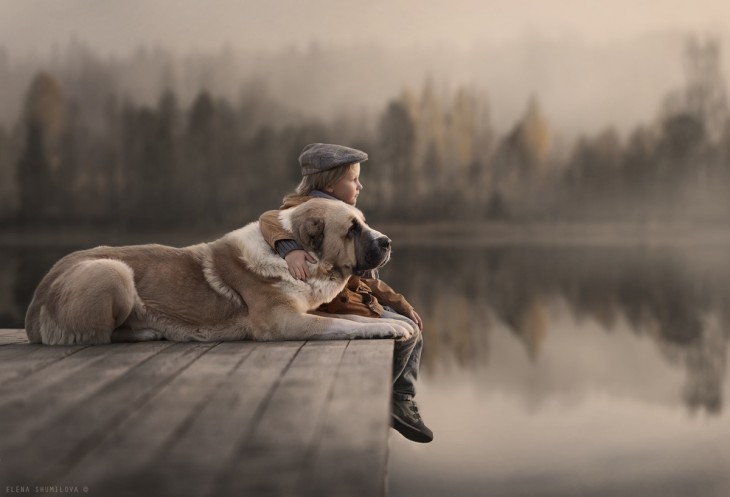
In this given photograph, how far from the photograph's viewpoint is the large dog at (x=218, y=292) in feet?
13.1

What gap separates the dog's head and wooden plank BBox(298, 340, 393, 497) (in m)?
0.75

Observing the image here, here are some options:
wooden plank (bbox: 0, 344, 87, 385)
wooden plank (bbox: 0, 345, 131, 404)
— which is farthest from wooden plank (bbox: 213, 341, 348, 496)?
wooden plank (bbox: 0, 344, 87, 385)

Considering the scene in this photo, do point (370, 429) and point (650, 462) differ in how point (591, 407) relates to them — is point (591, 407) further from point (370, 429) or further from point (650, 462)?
point (370, 429)

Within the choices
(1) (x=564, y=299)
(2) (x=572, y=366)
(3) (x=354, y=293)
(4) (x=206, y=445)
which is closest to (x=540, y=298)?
(1) (x=564, y=299)

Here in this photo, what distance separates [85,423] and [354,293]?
2.15 meters

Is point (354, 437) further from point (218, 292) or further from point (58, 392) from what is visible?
point (218, 292)

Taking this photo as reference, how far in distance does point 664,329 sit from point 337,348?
18.0 m

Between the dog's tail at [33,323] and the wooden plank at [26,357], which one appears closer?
the wooden plank at [26,357]

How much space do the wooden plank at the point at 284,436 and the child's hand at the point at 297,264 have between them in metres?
0.69

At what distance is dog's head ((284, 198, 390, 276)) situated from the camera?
4012 mm

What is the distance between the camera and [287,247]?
13.5 feet

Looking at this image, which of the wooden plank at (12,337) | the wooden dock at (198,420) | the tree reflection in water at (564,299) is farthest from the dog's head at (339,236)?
the tree reflection in water at (564,299)

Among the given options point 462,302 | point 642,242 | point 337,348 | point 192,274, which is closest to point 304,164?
point 192,274

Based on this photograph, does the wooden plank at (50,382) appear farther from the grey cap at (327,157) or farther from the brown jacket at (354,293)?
the grey cap at (327,157)
